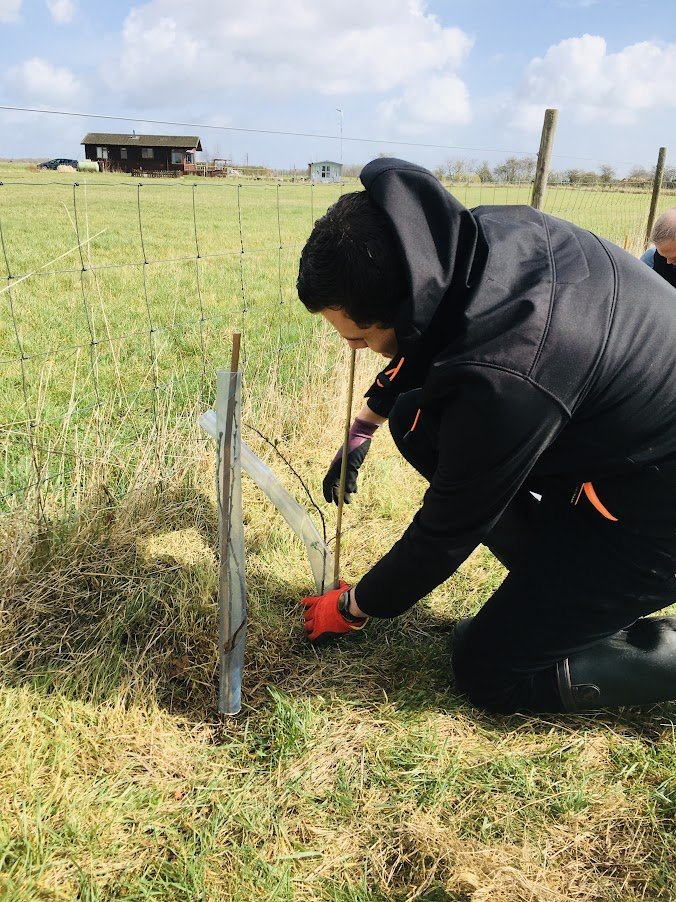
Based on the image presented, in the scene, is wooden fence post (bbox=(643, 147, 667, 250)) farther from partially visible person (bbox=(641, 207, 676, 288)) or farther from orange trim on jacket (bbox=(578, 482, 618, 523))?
orange trim on jacket (bbox=(578, 482, 618, 523))

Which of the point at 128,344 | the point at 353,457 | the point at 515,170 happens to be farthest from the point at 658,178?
the point at 353,457

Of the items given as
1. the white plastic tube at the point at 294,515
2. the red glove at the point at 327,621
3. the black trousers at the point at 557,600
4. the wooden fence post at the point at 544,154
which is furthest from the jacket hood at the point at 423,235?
the wooden fence post at the point at 544,154

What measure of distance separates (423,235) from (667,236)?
2.66m

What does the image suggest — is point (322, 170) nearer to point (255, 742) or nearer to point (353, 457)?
point (353, 457)

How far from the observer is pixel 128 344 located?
199 inches

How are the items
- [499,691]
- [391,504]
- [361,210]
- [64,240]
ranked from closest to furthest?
[361,210]
[499,691]
[391,504]
[64,240]

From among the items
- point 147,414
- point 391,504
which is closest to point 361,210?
point 391,504

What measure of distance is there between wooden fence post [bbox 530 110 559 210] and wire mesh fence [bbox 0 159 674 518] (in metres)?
1.96

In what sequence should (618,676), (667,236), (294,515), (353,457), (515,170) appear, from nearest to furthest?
(618,676) → (294,515) → (353,457) → (667,236) → (515,170)

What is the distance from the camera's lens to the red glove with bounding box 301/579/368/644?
2.07 metres

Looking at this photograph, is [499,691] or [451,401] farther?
[499,691]

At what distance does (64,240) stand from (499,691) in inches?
387

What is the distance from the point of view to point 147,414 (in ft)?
11.5

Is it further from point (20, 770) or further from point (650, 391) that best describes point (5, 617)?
point (650, 391)
